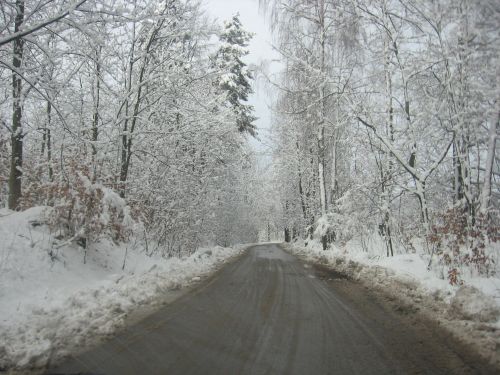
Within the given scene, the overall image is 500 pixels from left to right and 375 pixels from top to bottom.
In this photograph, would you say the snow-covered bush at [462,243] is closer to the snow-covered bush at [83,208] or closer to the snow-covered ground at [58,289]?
the snow-covered ground at [58,289]

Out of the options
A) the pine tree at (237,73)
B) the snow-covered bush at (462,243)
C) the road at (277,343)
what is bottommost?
the road at (277,343)

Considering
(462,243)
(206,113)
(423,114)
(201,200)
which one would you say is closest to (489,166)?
(462,243)

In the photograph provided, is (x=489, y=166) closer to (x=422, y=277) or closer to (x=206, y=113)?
(x=422, y=277)

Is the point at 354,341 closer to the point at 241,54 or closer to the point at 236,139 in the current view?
the point at 236,139

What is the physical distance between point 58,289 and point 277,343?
372cm

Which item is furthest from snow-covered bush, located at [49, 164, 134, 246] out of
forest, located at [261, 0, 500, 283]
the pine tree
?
the pine tree

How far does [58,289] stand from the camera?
544 cm

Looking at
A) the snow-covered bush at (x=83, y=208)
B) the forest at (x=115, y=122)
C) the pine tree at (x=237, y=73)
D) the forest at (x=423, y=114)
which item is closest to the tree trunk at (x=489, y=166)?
the forest at (x=423, y=114)

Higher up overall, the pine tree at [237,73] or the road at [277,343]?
the pine tree at [237,73]

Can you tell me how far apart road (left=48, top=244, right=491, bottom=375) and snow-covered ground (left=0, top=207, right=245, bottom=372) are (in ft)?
1.31

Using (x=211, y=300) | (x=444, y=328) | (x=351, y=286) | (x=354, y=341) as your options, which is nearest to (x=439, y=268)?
(x=351, y=286)

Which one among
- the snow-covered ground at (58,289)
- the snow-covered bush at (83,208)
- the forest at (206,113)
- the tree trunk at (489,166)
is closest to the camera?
the snow-covered ground at (58,289)

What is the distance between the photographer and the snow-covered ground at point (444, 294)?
388 cm

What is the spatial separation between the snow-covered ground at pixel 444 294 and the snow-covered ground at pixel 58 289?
12.9 ft
